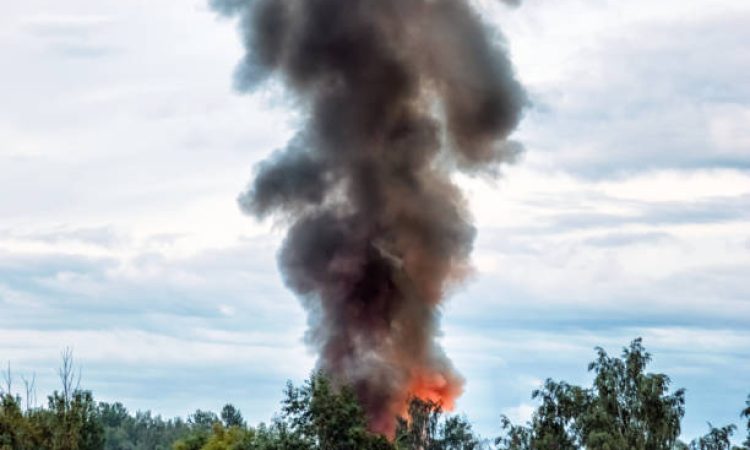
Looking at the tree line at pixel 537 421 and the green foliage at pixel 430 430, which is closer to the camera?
the tree line at pixel 537 421

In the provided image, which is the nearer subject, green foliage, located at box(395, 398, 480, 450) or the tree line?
the tree line

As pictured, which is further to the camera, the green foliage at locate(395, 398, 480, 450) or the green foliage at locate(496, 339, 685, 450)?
the green foliage at locate(395, 398, 480, 450)

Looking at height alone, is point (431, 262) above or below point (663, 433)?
above

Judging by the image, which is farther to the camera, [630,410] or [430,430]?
[430,430]

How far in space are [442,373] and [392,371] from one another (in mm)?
6371

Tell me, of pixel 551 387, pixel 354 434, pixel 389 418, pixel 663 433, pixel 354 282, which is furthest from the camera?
pixel 354 282

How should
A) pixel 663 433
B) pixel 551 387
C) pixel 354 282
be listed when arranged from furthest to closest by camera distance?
pixel 354 282
pixel 551 387
pixel 663 433

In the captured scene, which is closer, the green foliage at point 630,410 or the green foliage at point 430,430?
the green foliage at point 630,410

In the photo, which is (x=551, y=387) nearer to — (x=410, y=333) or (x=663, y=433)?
(x=663, y=433)

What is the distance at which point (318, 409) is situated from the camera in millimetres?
98562

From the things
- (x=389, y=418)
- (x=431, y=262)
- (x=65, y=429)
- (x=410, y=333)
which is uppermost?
(x=431, y=262)

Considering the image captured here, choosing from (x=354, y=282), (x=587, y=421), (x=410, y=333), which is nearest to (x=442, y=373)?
(x=410, y=333)

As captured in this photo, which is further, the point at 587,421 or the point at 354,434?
the point at 354,434

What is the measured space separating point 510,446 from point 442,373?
43.3 meters
